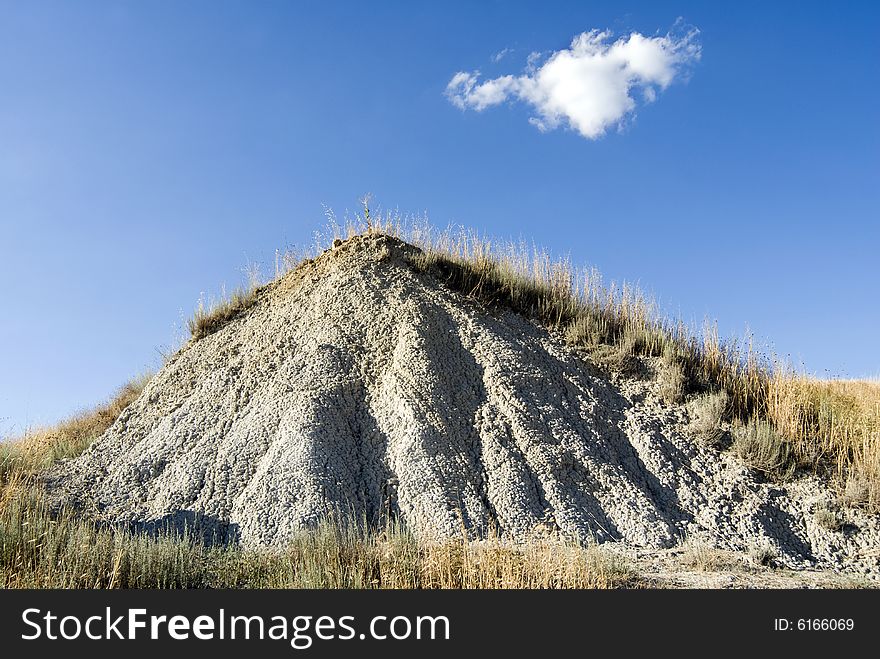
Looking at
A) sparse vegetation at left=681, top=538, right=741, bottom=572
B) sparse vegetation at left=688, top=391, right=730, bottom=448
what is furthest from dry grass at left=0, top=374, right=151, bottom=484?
sparse vegetation at left=688, top=391, right=730, bottom=448

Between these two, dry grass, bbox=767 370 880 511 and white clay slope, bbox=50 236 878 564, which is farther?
dry grass, bbox=767 370 880 511

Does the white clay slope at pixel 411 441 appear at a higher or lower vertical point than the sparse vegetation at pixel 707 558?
higher

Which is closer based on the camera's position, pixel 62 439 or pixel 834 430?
pixel 834 430

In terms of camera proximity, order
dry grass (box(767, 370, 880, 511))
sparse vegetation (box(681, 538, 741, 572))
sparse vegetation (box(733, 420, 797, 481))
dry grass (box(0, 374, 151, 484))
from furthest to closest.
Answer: dry grass (box(0, 374, 151, 484))
sparse vegetation (box(733, 420, 797, 481))
dry grass (box(767, 370, 880, 511))
sparse vegetation (box(681, 538, 741, 572))

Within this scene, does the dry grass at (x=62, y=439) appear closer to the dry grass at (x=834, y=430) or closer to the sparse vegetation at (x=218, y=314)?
the sparse vegetation at (x=218, y=314)

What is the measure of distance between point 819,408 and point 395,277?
850 cm

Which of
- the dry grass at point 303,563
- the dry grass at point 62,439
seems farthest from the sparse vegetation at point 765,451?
the dry grass at point 62,439

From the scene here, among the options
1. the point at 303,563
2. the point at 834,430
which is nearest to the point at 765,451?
the point at 834,430

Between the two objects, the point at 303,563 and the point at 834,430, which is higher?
the point at 834,430

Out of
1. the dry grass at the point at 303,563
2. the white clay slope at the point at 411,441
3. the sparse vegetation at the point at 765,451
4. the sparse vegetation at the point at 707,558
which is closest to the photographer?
the dry grass at the point at 303,563

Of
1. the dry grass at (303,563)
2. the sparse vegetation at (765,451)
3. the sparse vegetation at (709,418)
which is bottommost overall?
the dry grass at (303,563)

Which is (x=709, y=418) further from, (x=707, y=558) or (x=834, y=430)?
(x=707, y=558)

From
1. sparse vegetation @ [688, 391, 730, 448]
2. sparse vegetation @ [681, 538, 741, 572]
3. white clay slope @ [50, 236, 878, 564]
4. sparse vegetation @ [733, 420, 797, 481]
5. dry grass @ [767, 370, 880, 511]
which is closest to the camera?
sparse vegetation @ [681, 538, 741, 572]

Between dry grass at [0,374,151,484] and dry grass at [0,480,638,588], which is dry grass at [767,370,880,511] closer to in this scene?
dry grass at [0,480,638,588]
